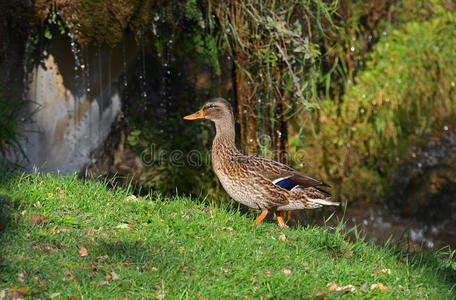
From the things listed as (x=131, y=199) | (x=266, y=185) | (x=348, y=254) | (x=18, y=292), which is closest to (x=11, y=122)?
(x=131, y=199)

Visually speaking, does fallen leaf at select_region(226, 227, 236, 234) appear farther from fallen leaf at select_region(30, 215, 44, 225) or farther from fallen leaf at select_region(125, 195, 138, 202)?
fallen leaf at select_region(30, 215, 44, 225)

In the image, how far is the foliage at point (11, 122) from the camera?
814 cm

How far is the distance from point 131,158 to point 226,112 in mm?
3265

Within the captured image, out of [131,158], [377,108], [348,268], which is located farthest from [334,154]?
[348,268]

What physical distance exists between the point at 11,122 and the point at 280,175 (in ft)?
14.4

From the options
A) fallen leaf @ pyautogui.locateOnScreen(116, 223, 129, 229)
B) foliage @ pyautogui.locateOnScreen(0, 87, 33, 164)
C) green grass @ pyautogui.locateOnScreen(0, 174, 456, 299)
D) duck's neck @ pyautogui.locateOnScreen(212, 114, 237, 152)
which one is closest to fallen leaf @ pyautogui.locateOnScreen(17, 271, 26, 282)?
green grass @ pyautogui.locateOnScreen(0, 174, 456, 299)

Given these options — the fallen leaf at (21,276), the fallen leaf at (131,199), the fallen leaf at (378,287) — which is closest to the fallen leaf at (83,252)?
the fallen leaf at (21,276)

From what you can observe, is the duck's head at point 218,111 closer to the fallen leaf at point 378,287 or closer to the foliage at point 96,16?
the foliage at point 96,16

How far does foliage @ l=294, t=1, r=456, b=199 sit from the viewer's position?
9461 millimetres

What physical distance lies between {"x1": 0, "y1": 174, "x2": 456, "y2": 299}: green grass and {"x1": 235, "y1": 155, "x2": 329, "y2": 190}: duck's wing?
440mm

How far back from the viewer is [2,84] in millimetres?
9008

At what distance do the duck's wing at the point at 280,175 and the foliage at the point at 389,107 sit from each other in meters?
3.71

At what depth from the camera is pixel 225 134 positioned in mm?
6340

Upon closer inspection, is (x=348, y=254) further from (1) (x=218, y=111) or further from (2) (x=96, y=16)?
(2) (x=96, y=16)
